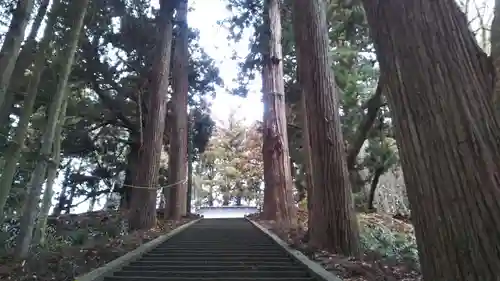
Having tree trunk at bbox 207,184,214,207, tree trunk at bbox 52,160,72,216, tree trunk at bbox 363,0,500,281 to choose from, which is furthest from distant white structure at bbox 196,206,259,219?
tree trunk at bbox 363,0,500,281

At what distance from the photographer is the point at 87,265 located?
3.92m

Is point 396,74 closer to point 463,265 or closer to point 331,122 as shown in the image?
point 463,265

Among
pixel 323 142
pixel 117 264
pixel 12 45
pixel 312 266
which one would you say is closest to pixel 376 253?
pixel 323 142

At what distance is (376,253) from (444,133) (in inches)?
164

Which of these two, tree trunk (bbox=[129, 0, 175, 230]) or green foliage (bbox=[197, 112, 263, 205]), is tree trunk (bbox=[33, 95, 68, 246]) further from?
green foliage (bbox=[197, 112, 263, 205])

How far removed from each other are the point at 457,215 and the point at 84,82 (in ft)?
41.3

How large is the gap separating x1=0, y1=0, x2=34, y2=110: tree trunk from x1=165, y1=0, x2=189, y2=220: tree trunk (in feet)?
27.4

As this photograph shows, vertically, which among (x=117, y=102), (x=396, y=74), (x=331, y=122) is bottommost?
(x=396, y=74)

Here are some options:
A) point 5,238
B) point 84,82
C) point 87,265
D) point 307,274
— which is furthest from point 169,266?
point 84,82

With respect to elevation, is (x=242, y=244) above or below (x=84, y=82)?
below

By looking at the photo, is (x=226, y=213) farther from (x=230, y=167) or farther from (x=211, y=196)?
(x=211, y=196)

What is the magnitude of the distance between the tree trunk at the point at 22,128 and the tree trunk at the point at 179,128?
22.4 feet

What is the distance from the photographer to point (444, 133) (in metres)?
1.92

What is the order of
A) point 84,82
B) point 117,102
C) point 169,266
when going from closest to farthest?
point 169,266
point 84,82
point 117,102
